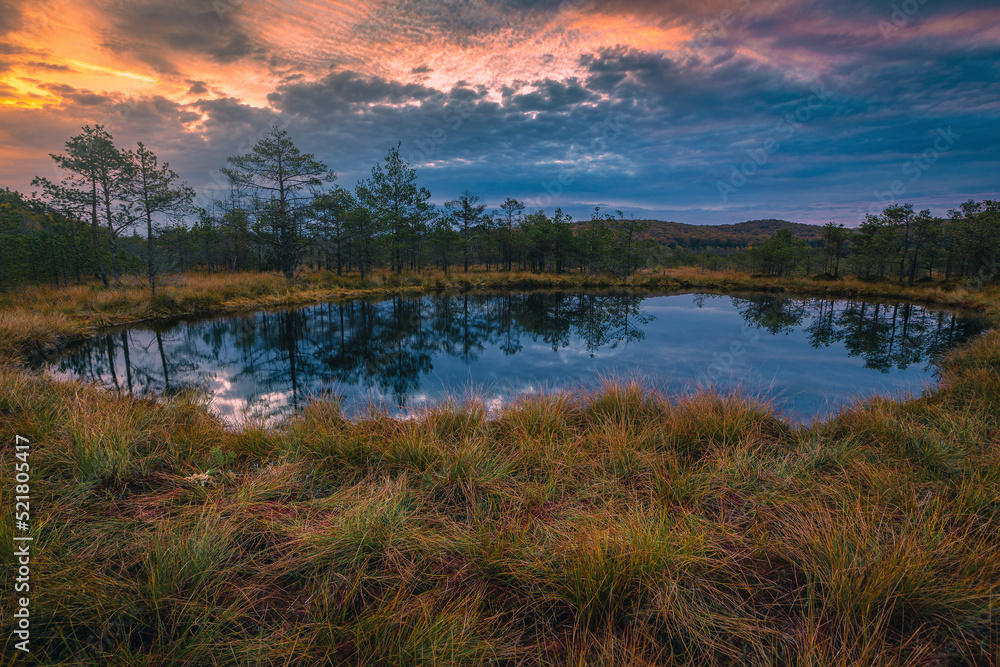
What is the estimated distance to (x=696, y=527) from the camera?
102 inches

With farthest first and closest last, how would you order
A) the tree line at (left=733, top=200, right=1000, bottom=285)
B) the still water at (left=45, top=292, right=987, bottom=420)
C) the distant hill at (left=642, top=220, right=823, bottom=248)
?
1. the distant hill at (left=642, top=220, right=823, bottom=248)
2. the tree line at (left=733, top=200, right=1000, bottom=285)
3. the still water at (left=45, top=292, right=987, bottom=420)

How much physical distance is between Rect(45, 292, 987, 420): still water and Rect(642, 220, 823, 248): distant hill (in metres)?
90.4

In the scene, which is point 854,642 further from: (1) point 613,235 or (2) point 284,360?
(1) point 613,235

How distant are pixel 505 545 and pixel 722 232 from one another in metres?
142

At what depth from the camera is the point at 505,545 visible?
2.50 metres

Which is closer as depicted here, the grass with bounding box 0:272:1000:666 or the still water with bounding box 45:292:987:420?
the grass with bounding box 0:272:1000:666

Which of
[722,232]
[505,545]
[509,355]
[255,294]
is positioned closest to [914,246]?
[509,355]

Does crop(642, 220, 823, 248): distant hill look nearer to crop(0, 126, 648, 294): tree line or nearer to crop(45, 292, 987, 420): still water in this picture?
crop(0, 126, 648, 294): tree line

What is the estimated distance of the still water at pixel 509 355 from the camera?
729cm

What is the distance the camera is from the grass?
1852mm
